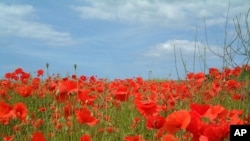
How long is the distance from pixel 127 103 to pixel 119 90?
338 cm

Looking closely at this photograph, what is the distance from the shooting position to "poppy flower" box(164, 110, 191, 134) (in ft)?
4.79

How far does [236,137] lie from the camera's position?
1541 mm

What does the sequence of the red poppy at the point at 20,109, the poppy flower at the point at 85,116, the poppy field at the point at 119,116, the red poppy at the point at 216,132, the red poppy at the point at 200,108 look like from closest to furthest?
the red poppy at the point at 216,132, the poppy field at the point at 119,116, the red poppy at the point at 200,108, the poppy flower at the point at 85,116, the red poppy at the point at 20,109

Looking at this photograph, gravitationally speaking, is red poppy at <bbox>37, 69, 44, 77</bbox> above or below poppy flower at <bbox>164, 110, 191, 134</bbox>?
above

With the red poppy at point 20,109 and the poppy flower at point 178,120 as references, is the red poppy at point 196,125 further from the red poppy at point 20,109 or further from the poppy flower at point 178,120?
the red poppy at point 20,109

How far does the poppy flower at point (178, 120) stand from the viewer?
146cm

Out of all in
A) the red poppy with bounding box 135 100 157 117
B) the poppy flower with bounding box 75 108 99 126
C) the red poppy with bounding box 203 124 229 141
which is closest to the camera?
the red poppy with bounding box 203 124 229 141

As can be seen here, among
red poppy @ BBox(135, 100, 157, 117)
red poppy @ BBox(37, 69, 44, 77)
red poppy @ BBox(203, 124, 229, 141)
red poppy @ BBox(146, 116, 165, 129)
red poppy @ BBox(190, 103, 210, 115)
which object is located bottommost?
red poppy @ BBox(146, 116, 165, 129)

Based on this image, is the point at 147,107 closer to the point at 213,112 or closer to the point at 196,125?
the point at 213,112

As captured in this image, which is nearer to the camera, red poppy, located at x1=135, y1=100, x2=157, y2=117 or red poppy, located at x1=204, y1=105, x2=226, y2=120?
red poppy, located at x1=204, y1=105, x2=226, y2=120

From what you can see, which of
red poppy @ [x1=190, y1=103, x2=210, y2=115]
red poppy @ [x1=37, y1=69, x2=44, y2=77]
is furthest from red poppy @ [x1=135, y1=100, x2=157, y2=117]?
red poppy @ [x1=37, y1=69, x2=44, y2=77]

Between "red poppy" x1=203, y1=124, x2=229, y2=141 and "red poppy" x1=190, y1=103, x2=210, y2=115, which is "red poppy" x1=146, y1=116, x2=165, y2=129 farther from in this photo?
"red poppy" x1=203, y1=124, x2=229, y2=141

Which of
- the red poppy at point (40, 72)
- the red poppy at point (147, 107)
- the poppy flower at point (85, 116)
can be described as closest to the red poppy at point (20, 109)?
the poppy flower at point (85, 116)

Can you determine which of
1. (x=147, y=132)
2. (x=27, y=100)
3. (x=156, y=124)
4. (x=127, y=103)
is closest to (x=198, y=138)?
(x=156, y=124)
